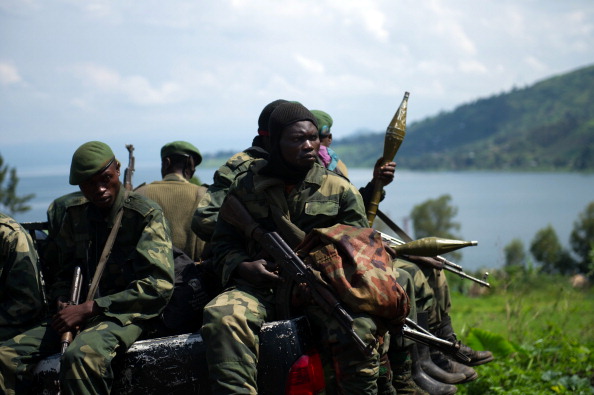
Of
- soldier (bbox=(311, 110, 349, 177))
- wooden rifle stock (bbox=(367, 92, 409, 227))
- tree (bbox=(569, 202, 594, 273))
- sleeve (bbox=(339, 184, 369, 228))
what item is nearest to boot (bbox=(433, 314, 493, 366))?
wooden rifle stock (bbox=(367, 92, 409, 227))

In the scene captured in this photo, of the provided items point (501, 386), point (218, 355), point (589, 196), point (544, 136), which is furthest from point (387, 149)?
point (544, 136)

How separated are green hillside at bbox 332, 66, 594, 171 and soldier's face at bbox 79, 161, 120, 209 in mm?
138901

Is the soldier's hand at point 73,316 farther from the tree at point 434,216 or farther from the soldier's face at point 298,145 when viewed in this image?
the tree at point 434,216

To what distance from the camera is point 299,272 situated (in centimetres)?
355

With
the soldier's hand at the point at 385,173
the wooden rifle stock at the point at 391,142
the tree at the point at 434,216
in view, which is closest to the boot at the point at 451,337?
the wooden rifle stock at the point at 391,142

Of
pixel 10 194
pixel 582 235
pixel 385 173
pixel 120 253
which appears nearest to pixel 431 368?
pixel 385 173

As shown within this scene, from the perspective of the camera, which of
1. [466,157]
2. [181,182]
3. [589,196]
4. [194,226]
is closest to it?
[194,226]

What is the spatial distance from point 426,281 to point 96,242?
2140 millimetres

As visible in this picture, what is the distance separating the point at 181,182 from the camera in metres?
6.07

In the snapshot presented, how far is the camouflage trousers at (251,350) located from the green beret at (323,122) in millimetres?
2434

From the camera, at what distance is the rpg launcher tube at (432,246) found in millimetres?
4319

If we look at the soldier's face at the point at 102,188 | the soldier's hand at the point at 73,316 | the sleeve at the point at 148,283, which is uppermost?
the soldier's face at the point at 102,188

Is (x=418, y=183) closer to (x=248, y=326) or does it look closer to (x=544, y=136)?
(x=544, y=136)

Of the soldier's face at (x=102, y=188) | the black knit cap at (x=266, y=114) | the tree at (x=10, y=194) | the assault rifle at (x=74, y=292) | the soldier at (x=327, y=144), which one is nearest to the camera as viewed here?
the assault rifle at (x=74, y=292)
